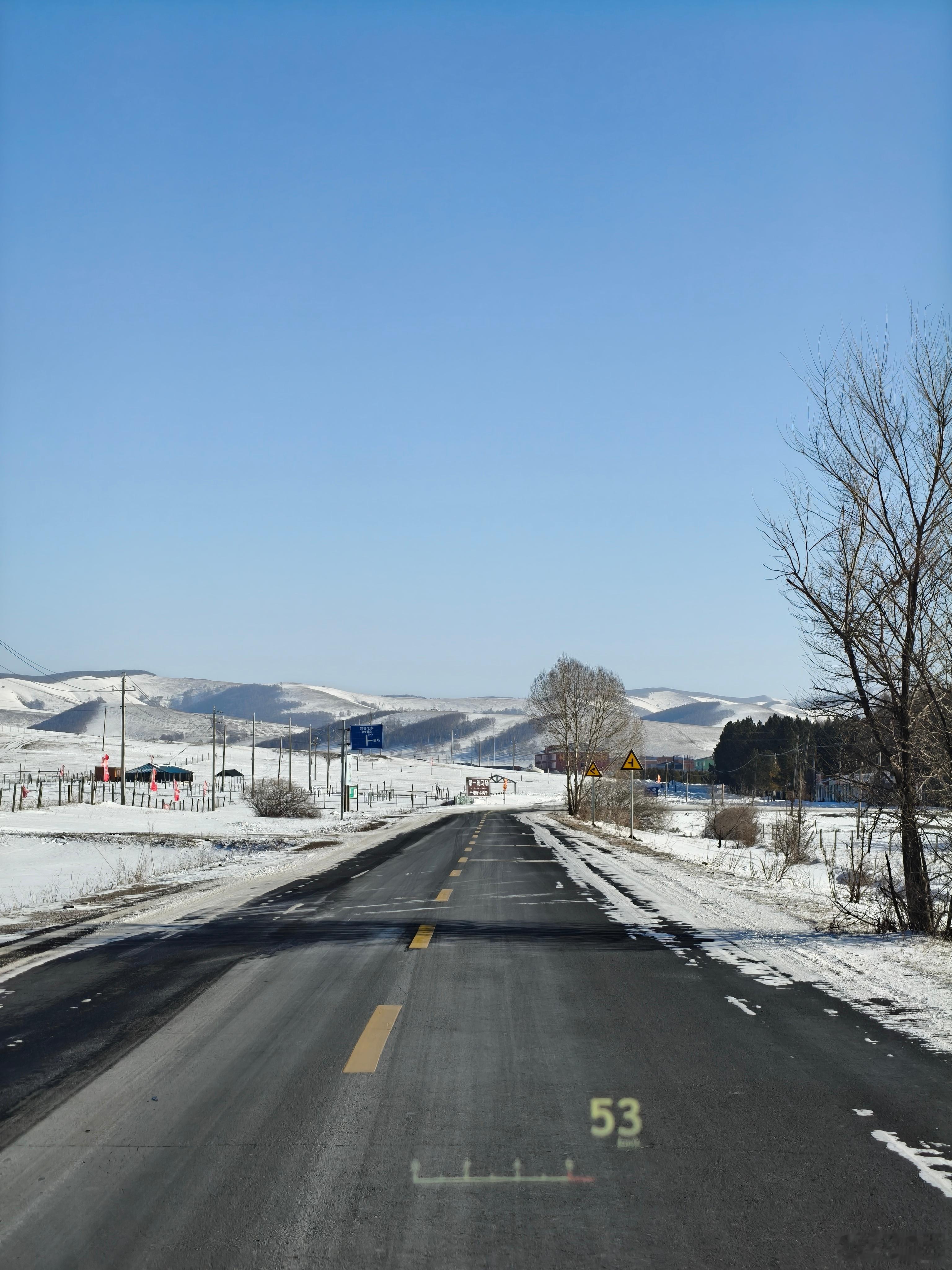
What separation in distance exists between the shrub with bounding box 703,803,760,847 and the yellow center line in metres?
42.4

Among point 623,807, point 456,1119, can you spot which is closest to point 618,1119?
point 456,1119

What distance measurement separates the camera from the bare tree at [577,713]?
225 feet

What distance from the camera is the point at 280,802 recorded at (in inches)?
2218

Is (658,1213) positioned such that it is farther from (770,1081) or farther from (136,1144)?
(136,1144)

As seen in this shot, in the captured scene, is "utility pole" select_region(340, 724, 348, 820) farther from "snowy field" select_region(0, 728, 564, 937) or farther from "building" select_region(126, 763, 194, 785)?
"building" select_region(126, 763, 194, 785)

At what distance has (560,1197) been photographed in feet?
13.8

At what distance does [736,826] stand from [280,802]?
24453 millimetres

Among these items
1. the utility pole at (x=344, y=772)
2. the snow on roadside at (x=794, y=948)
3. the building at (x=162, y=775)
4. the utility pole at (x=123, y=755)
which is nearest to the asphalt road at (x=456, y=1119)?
the snow on roadside at (x=794, y=948)

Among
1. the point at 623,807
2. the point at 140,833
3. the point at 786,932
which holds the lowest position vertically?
the point at 623,807

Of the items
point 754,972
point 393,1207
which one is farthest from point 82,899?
point 393,1207

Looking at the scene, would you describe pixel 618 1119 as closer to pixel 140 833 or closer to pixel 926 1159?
pixel 926 1159

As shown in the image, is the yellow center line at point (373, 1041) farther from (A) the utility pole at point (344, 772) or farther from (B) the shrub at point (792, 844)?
(A) the utility pole at point (344, 772)

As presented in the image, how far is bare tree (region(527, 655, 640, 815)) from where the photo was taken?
68.5m

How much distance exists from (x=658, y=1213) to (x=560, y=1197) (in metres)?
0.41
